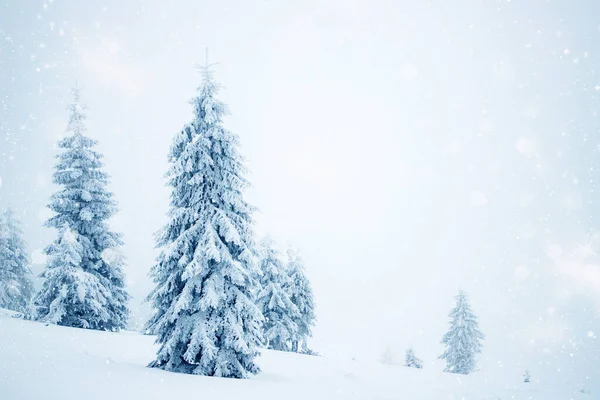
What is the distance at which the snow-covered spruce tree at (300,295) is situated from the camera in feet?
111

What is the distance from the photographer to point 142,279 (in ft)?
393

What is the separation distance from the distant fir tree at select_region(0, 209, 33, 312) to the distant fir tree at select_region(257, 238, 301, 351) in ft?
64.7

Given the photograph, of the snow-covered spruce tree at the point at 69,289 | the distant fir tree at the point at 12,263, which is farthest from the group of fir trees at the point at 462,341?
the distant fir tree at the point at 12,263

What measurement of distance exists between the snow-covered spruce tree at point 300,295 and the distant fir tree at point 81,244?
14.3 metres

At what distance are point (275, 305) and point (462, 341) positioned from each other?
22087 millimetres

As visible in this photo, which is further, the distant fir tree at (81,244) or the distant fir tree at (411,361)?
the distant fir tree at (411,361)

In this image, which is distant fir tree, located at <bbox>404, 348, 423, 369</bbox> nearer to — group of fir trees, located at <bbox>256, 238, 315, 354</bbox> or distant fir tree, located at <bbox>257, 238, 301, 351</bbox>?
group of fir trees, located at <bbox>256, 238, 315, 354</bbox>

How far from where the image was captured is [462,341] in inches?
1646

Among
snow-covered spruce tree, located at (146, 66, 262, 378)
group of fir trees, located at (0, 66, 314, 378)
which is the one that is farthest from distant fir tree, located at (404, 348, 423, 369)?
snow-covered spruce tree, located at (146, 66, 262, 378)

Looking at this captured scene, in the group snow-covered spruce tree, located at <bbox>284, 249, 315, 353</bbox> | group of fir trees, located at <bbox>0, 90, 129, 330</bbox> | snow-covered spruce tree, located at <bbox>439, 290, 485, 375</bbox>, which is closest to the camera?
group of fir trees, located at <bbox>0, 90, 129, 330</bbox>

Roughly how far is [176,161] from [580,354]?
13564 cm

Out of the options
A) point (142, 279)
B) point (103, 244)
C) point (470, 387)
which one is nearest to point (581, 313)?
point (142, 279)

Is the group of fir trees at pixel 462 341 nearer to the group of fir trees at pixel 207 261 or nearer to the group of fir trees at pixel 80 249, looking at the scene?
the group of fir trees at pixel 80 249

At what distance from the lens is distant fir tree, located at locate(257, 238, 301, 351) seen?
3186cm
